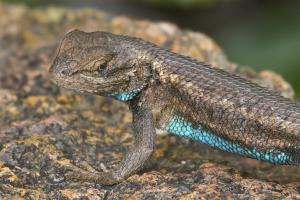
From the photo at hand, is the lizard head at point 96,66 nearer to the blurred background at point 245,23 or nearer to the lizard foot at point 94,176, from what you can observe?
the lizard foot at point 94,176

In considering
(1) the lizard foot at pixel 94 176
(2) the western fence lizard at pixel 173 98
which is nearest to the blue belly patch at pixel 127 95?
(2) the western fence lizard at pixel 173 98

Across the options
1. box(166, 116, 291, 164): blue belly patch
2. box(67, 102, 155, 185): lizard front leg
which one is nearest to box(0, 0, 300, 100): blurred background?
box(166, 116, 291, 164): blue belly patch

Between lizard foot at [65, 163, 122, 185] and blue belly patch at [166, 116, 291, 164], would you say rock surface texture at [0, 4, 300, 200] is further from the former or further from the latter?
blue belly patch at [166, 116, 291, 164]

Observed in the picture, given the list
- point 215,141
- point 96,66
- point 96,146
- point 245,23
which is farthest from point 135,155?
point 245,23

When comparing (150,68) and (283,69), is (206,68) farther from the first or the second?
(283,69)

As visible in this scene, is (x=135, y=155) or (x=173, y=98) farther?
(x=173, y=98)

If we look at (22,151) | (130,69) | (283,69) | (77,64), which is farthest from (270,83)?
(22,151)

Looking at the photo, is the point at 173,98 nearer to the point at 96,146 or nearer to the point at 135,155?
the point at 135,155
